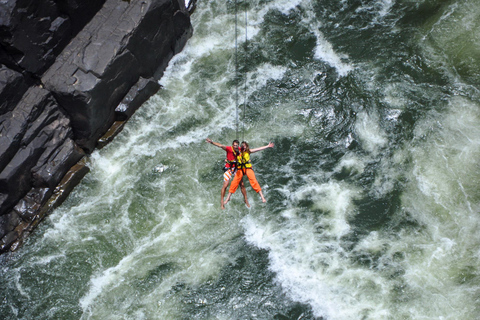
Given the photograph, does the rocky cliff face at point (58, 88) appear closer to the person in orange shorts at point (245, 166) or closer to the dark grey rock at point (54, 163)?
the dark grey rock at point (54, 163)

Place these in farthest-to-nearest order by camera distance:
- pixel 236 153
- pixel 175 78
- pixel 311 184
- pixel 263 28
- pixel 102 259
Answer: pixel 263 28
pixel 175 78
pixel 311 184
pixel 102 259
pixel 236 153

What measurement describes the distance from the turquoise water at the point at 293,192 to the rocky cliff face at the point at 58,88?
54cm

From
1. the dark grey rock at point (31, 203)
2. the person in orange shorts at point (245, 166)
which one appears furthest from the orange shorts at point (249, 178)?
the dark grey rock at point (31, 203)

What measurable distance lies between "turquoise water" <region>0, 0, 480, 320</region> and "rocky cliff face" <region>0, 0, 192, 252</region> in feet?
1.76

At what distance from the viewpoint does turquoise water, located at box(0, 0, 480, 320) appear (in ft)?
33.1

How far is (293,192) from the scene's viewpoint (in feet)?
37.2

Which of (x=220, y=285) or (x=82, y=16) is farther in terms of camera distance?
(x=82, y=16)

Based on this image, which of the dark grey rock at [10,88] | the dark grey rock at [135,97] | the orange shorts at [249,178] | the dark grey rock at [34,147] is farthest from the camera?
the dark grey rock at [135,97]

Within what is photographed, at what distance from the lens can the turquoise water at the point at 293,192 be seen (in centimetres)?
1008

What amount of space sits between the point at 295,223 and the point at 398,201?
96.2 inches

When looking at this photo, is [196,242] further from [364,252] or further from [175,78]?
[175,78]

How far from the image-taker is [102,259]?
1072cm

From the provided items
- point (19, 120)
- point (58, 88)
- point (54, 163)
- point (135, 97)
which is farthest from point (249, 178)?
point (19, 120)

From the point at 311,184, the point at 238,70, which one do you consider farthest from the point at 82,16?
the point at 311,184
